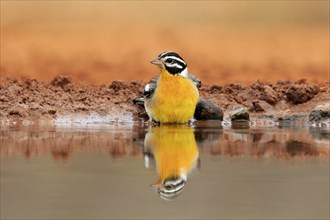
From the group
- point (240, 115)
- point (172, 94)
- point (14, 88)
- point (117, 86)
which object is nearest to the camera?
point (172, 94)

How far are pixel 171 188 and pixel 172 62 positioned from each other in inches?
270

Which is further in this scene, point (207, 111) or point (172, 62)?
point (207, 111)

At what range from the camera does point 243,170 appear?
25.4ft

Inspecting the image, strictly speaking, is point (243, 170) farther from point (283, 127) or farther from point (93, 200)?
point (283, 127)

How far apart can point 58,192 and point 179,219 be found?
140 centimetres

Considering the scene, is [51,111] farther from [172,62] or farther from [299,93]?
[299,93]

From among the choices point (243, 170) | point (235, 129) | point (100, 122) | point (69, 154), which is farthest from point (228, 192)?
point (100, 122)

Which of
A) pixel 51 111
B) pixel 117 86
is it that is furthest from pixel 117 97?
pixel 51 111

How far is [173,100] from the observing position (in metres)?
Answer: 12.9

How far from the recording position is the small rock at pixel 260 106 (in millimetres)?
14746

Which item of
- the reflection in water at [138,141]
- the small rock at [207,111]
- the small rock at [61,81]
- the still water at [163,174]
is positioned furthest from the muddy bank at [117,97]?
the still water at [163,174]

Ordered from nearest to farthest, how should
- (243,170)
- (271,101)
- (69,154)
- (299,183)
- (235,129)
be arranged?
(299,183)
(243,170)
(69,154)
(235,129)
(271,101)

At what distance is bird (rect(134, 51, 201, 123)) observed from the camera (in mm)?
12852

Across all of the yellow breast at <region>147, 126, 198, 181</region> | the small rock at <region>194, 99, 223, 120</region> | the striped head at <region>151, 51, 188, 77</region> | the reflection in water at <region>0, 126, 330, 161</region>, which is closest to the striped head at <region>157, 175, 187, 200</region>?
the yellow breast at <region>147, 126, 198, 181</region>
